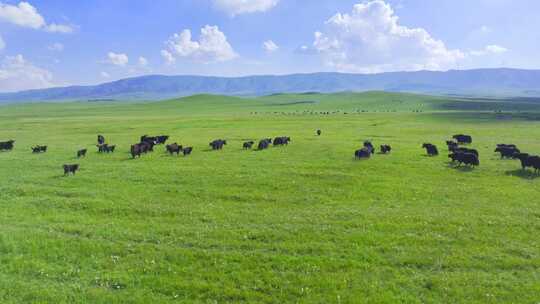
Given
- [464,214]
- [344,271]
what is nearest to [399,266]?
[344,271]

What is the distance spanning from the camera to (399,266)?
1247cm

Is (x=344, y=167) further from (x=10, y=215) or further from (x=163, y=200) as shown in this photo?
(x=10, y=215)

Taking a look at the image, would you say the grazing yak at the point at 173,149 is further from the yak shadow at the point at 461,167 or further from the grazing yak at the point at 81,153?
the yak shadow at the point at 461,167

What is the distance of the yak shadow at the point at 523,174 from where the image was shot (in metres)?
24.6

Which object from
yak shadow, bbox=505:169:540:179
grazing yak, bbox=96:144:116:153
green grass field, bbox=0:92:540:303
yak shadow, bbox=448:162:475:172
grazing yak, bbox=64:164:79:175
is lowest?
green grass field, bbox=0:92:540:303

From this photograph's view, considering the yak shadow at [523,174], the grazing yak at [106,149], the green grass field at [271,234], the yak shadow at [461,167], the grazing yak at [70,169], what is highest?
the grazing yak at [106,149]

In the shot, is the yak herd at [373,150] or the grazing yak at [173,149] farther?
the grazing yak at [173,149]

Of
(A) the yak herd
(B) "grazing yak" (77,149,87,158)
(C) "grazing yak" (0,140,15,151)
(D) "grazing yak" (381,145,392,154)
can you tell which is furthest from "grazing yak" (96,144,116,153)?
(D) "grazing yak" (381,145,392,154)

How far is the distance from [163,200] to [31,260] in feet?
24.6

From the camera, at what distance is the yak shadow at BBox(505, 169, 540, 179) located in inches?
967

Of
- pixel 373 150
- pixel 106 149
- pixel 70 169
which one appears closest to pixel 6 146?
pixel 106 149

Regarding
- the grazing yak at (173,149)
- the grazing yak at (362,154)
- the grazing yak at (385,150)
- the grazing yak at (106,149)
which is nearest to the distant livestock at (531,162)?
the grazing yak at (385,150)

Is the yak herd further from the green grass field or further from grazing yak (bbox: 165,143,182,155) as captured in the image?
the green grass field

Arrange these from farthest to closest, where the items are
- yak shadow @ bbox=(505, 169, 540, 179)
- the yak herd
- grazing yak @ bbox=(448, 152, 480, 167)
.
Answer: grazing yak @ bbox=(448, 152, 480, 167) < the yak herd < yak shadow @ bbox=(505, 169, 540, 179)
